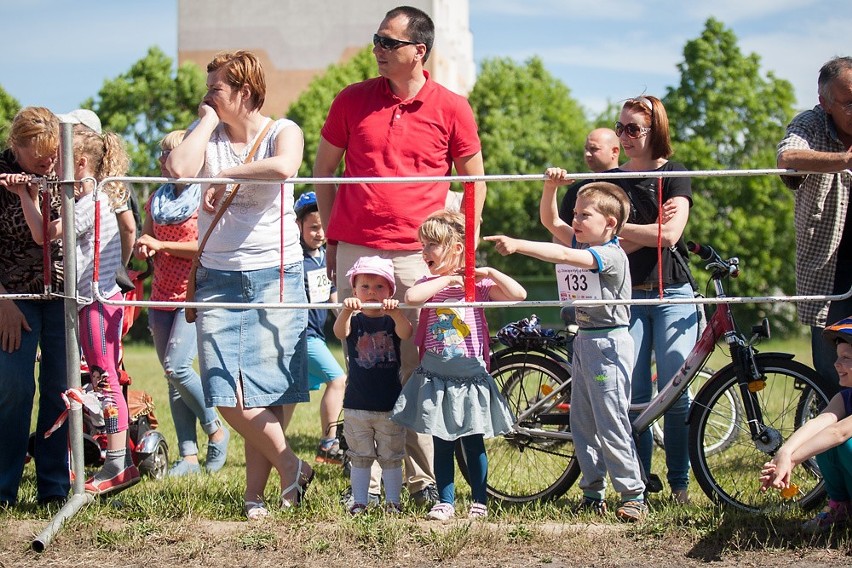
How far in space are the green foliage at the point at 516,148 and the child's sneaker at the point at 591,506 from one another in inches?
809

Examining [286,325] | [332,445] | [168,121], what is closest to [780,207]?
[168,121]

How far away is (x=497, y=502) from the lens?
5555 mm

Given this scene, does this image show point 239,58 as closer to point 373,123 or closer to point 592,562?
point 373,123

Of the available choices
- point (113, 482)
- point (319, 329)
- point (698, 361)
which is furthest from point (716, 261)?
point (113, 482)

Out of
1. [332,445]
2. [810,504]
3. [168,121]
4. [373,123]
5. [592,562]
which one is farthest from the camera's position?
[168,121]

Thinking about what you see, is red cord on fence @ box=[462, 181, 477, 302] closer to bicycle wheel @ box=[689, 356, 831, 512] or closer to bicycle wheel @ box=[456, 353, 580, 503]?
bicycle wheel @ box=[456, 353, 580, 503]

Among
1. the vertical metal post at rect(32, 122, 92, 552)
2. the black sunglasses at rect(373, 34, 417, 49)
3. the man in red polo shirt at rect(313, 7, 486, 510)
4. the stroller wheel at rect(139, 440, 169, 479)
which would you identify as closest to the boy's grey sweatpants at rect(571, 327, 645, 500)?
the man in red polo shirt at rect(313, 7, 486, 510)

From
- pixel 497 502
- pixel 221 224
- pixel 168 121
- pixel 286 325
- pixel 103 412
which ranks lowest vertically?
pixel 497 502

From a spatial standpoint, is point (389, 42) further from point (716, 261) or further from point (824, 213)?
point (824, 213)

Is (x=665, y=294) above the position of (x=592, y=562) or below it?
above

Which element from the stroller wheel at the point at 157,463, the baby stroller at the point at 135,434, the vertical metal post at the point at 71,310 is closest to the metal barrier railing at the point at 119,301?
the vertical metal post at the point at 71,310

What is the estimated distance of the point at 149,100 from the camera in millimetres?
27703

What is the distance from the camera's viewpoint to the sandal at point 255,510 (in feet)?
16.4

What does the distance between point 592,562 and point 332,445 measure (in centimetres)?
314
